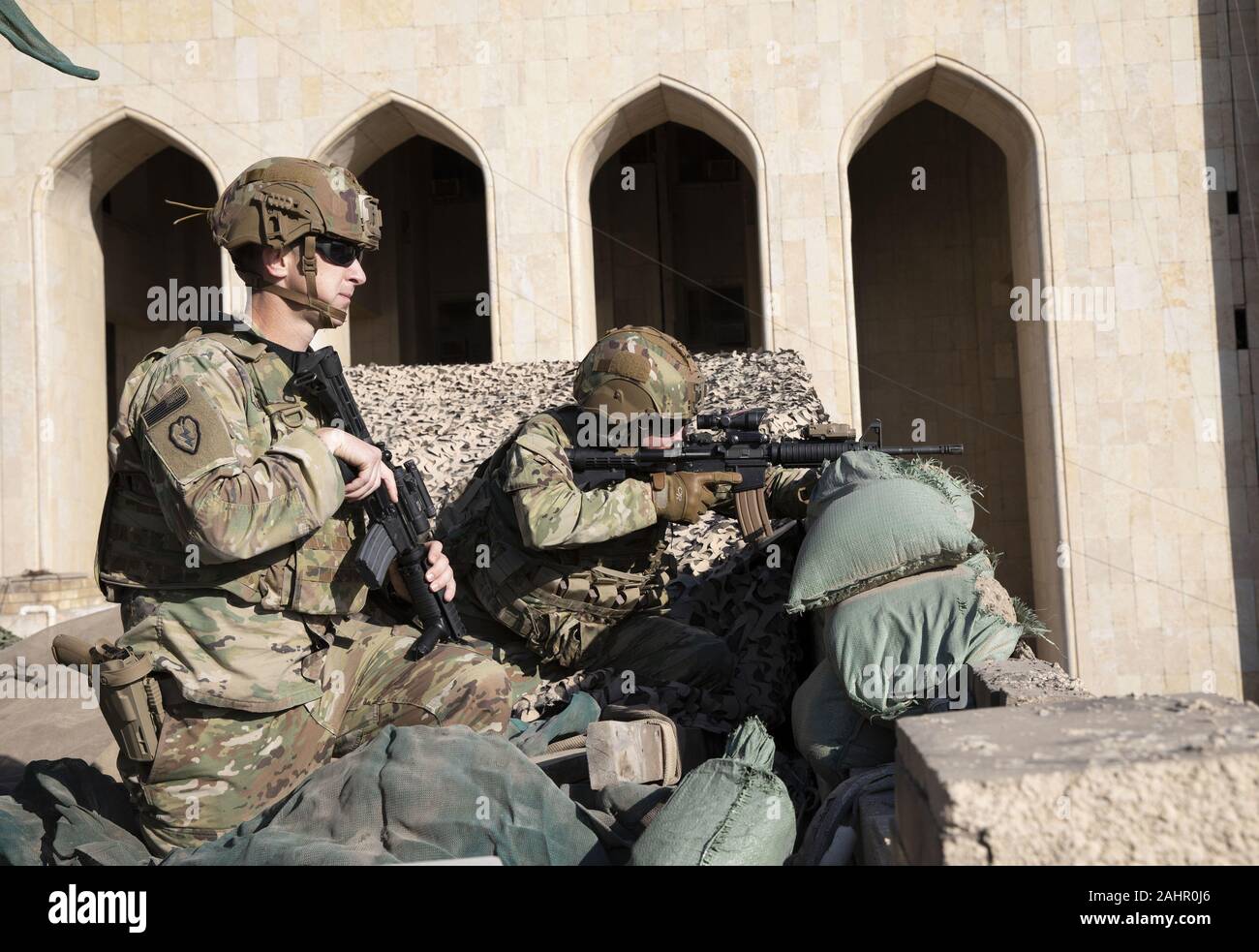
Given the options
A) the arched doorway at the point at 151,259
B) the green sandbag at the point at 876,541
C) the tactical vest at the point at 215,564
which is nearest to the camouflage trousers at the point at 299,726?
the tactical vest at the point at 215,564

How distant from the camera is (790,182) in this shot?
11.7m

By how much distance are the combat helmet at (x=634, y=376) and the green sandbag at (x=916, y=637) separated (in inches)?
47.9

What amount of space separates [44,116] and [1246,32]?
1194 centimetres

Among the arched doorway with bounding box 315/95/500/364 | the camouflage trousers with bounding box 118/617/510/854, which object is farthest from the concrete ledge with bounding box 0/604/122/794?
the arched doorway with bounding box 315/95/500/364

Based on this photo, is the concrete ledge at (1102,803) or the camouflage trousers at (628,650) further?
the camouflage trousers at (628,650)

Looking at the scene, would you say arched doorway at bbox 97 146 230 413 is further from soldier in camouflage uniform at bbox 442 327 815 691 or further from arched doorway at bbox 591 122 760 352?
soldier in camouflage uniform at bbox 442 327 815 691

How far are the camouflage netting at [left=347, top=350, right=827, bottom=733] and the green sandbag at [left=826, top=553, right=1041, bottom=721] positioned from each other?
2.64 ft

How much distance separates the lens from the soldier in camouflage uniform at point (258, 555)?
2.94 m

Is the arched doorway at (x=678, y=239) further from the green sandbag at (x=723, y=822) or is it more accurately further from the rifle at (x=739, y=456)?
the green sandbag at (x=723, y=822)

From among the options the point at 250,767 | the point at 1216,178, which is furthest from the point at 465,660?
the point at 1216,178

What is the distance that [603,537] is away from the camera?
4117 millimetres

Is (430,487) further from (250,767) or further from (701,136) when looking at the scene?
(701,136)

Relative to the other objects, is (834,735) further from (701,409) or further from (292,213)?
(701,409)

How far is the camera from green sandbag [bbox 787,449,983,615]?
3.53 meters
